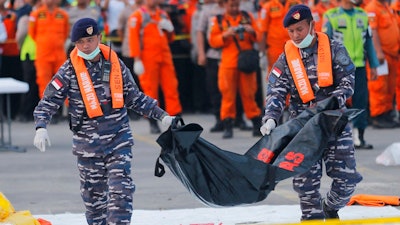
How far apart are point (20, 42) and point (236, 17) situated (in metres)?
4.36

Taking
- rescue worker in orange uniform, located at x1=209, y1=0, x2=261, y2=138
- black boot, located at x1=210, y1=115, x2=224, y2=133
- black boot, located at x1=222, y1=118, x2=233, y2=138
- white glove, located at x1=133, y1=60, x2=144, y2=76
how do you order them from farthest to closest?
black boot, located at x1=210, y1=115, x2=224, y2=133
white glove, located at x1=133, y1=60, x2=144, y2=76
black boot, located at x1=222, y1=118, x2=233, y2=138
rescue worker in orange uniform, located at x1=209, y1=0, x2=261, y2=138

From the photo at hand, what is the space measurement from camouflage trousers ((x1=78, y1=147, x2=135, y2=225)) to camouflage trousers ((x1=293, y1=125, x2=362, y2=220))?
1253mm

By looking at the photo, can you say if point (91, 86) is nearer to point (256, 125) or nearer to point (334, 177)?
point (334, 177)

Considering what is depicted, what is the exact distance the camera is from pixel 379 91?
1677cm

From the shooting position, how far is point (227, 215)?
33.4ft

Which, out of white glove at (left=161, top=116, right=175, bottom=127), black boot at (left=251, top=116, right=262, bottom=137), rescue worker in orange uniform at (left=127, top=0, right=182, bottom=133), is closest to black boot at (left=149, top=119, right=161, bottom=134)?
rescue worker in orange uniform at (left=127, top=0, right=182, bottom=133)

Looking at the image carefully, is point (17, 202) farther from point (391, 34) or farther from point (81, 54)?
point (391, 34)

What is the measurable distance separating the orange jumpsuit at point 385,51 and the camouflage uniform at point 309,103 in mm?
7347

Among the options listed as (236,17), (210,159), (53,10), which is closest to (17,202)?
(210,159)

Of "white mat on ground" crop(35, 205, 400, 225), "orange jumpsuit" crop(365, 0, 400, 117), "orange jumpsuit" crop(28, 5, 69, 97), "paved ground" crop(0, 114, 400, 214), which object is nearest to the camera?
"white mat on ground" crop(35, 205, 400, 225)

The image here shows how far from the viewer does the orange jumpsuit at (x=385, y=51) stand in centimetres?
1603

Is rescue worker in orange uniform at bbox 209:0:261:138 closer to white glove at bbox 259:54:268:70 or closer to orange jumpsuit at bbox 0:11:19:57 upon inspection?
white glove at bbox 259:54:268:70

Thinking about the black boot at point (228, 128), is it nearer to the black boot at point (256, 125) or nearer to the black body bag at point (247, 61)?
the black boot at point (256, 125)

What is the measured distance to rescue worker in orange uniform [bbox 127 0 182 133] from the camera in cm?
1633
